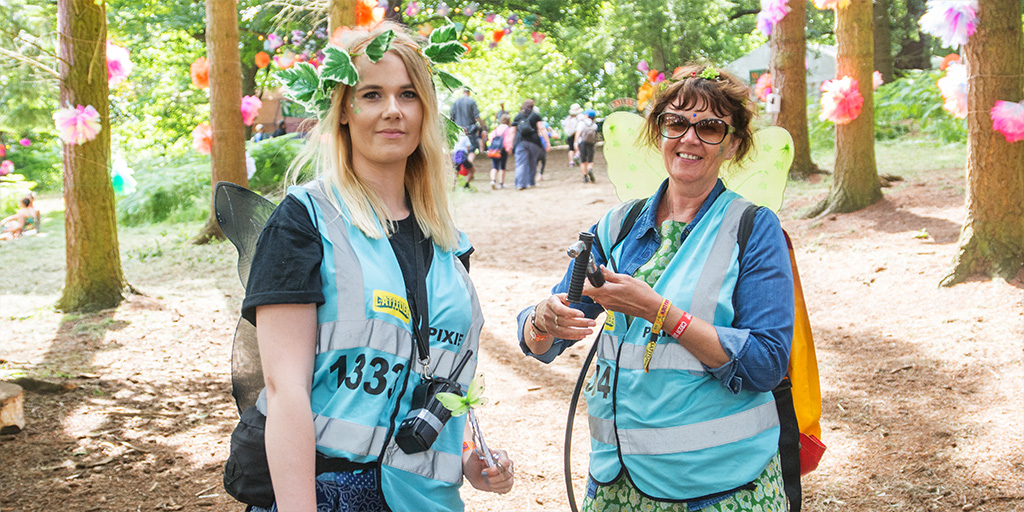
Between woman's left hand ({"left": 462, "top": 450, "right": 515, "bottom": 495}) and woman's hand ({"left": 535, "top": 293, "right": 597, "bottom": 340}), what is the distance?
0.31 metres

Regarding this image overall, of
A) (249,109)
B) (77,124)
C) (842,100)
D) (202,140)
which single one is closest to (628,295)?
(77,124)

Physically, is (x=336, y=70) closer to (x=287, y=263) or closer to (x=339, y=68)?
(x=339, y=68)

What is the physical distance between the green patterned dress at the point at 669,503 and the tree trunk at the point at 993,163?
16.6 ft

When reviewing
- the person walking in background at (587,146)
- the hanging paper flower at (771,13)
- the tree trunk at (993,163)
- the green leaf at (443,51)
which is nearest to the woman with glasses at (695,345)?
the green leaf at (443,51)

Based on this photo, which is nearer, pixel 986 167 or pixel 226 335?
pixel 986 167

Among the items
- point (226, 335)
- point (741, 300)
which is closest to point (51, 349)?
point (226, 335)

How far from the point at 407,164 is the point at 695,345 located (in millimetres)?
795

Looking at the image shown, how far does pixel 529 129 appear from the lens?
15609 millimetres

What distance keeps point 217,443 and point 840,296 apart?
16.0 ft

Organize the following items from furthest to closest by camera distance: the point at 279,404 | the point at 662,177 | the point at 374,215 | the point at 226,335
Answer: the point at 226,335 < the point at 662,177 < the point at 374,215 < the point at 279,404

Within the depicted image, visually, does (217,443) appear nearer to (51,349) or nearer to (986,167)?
(51,349)

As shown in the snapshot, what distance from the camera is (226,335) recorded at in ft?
21.8

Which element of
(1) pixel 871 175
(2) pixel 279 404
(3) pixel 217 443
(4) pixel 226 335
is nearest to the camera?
(2) pixel 279 404

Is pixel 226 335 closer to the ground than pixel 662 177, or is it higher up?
closer to the ground
